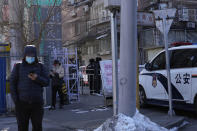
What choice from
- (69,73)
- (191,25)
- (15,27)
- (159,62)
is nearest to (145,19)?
(159,62)

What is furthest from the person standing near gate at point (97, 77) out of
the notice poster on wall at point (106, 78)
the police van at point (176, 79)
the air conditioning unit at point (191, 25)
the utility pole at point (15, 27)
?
the air conditioning unit at point (191, 25)

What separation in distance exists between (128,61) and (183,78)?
3115 mm

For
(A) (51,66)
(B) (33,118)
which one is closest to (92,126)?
(B) (33,118)

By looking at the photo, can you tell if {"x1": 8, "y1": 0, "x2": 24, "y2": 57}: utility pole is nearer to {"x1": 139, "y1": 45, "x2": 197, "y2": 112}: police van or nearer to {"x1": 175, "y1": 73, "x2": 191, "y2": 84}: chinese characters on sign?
{"x1": 139, "y1": 45, "x2": 197, "y2": 112}: police van

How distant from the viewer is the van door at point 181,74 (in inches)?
323

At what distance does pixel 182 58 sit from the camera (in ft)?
28.2

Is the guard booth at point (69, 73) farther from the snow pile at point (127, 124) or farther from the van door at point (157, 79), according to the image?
the snow pile at point (127, 124)

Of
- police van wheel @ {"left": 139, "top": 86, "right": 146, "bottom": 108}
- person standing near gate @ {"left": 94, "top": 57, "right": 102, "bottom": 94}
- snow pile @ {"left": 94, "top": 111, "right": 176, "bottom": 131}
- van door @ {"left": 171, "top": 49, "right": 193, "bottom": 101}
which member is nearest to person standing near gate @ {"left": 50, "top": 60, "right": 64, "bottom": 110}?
police van wheel @ {"left": 139, "top": 86, "right": 146, "bottom": 108}

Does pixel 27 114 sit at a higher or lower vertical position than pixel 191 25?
lower

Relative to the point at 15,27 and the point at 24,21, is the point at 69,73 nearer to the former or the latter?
the point at 15,27

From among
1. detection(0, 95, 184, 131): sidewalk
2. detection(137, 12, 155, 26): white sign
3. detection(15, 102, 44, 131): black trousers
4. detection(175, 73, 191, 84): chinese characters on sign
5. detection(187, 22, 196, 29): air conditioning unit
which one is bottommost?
detection(0, 95, 184, 131): sidewalk

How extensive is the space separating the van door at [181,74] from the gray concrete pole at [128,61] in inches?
116

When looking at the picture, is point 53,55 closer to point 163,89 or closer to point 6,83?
point 6,83

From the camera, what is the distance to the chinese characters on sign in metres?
8.17
